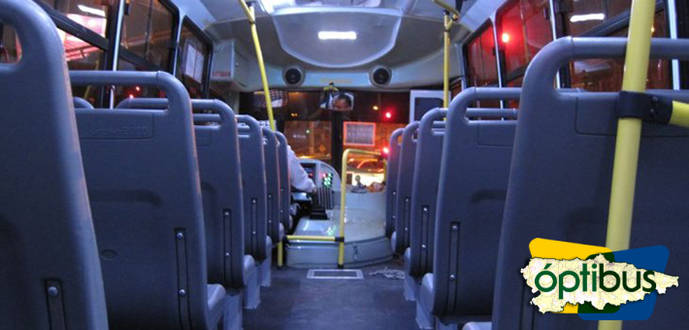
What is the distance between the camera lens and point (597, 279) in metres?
0.75

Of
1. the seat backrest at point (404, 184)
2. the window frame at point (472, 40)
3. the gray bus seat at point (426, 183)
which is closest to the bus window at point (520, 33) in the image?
the window frame at point (472, 40)

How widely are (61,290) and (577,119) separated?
32.1 inches

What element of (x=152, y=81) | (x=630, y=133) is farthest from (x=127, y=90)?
(x=630, y=133)

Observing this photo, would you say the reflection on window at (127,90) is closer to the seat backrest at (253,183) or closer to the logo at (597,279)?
the seat backrest at (253,183)

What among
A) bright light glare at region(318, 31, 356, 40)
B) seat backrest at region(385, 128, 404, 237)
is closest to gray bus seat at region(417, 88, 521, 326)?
seat backrest at region(385, 128, 404, 237)

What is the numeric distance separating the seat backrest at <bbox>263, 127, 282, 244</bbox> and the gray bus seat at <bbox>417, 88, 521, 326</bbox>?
1.58m

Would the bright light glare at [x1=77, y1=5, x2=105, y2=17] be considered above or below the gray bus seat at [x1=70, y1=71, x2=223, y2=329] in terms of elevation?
above

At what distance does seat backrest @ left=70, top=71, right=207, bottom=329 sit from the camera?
3.81ft

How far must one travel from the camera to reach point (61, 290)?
663 mm

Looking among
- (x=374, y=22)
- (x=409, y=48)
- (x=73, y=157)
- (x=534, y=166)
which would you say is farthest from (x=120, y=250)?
(x=409, y=48)

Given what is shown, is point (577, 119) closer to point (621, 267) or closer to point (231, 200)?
point (621, 267)

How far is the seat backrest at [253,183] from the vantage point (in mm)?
2301

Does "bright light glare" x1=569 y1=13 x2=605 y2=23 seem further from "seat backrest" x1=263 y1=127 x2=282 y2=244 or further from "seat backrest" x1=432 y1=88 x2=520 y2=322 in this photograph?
"seat backrest" x1=263 y1=127 x2=282 y2=244

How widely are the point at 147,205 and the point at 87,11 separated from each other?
238cm
